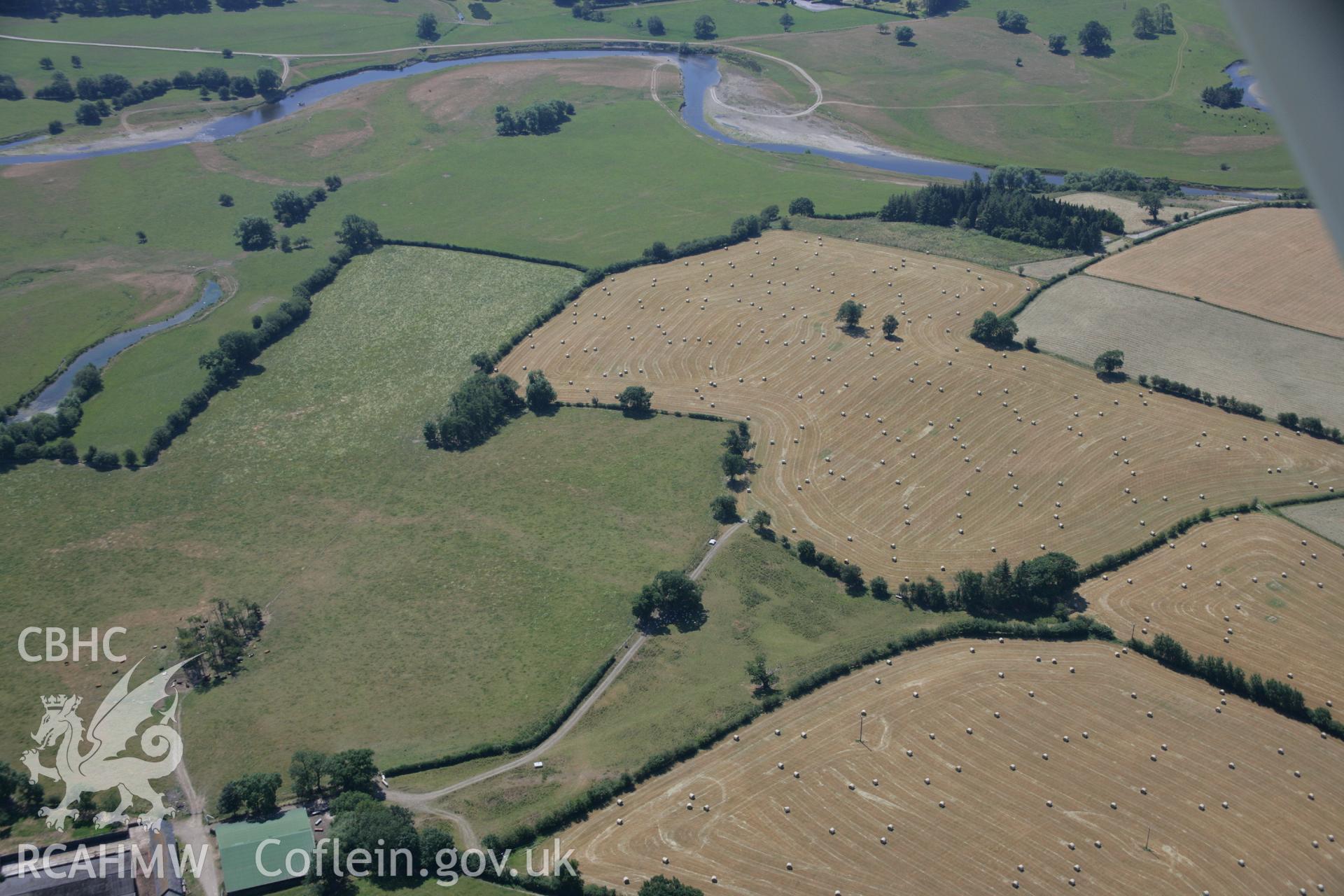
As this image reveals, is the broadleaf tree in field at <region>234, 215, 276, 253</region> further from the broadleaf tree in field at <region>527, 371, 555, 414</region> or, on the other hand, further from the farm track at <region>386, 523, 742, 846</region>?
the farm track at <region>386, 523, 742, 846</region>

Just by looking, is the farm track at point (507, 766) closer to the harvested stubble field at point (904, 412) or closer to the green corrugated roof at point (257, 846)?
the green corrugated roof at point (257, 846)

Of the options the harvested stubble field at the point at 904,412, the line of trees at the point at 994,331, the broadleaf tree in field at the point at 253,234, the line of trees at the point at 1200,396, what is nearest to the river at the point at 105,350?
the broadleaf tree in field at the point at 253,234

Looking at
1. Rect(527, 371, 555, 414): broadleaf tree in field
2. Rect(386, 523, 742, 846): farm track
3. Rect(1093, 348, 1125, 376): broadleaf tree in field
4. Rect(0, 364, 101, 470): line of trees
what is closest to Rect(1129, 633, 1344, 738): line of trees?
Rect(1093, 348, 1125, 376): broadleaf tree in field

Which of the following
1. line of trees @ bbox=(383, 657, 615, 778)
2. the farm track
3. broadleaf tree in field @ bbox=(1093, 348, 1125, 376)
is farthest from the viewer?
broadleaf tree in field @ bbox=(1093, 348, 1125, 376)

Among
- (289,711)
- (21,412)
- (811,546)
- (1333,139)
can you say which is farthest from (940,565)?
(21,412)

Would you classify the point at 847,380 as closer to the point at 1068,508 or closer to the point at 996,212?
the point at 1068,508

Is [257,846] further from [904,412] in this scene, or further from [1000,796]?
[904,412]
